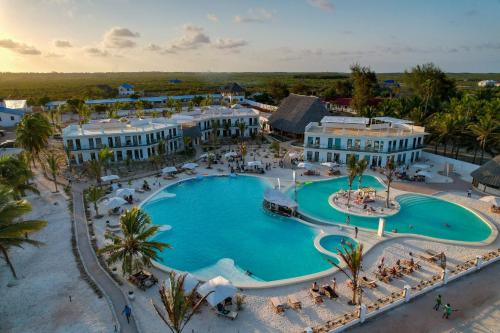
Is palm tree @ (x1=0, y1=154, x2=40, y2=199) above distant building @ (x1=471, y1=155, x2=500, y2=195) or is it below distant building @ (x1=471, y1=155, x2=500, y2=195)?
above

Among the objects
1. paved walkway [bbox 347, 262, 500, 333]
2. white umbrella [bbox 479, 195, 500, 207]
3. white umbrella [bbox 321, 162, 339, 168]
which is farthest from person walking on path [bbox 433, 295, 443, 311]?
white umbrella [bbox 321, 162, 339, 168]

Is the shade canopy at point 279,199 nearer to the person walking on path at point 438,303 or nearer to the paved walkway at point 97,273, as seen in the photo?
the person walking on path at point 438,303

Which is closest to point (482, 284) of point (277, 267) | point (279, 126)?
point (277, 267)

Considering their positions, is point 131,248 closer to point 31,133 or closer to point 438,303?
point 438,303

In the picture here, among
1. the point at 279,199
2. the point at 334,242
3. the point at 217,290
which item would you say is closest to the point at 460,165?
the point at 334,242

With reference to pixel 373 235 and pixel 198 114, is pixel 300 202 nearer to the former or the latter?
pixel 373 235

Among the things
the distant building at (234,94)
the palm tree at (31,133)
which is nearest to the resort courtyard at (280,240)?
the palm tree at (31,133)

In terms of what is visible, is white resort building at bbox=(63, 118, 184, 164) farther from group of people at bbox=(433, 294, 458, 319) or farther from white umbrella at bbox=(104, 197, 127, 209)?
group of people at bbox=(433, 294, 458, 319)

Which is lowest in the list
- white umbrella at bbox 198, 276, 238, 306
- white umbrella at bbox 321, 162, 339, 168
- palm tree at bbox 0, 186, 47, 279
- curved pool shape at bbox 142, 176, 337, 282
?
curved pool shape at bbox 142, 176, 337, 282
